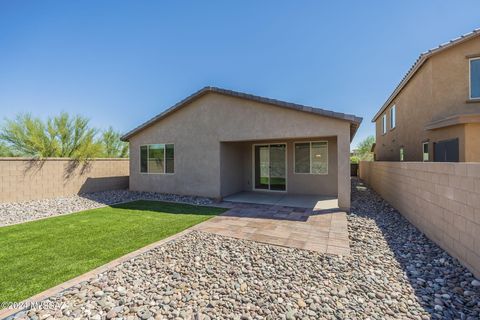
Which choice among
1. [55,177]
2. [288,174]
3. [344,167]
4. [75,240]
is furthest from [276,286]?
[55,177]

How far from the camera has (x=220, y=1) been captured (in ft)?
33.1

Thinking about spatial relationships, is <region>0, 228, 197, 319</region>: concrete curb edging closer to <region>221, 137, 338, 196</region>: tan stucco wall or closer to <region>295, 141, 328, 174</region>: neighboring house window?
<region>221, 137, 338, 196</region>: tan stucco wall

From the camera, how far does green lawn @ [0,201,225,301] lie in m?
3.45

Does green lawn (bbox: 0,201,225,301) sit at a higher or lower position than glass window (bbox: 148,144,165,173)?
lower

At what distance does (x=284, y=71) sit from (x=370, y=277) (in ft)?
47.4

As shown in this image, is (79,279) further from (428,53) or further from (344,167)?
(428,53)

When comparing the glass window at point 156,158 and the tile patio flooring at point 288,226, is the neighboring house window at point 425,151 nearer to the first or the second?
the tile patio flooring at point 288,226

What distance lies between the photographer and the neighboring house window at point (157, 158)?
1107cm

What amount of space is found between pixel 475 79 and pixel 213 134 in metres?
11.5

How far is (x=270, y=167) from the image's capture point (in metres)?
11.6

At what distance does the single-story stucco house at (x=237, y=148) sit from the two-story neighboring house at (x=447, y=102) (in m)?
3.77

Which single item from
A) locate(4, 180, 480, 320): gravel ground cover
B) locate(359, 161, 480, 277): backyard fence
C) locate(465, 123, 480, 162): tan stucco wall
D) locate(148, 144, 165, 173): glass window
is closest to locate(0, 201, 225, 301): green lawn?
locate(4, 180, 480, 320): gravel ground cover

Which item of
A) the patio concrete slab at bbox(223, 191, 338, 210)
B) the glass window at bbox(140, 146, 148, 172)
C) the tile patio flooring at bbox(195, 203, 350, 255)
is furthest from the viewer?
the glass window at bbox(140, 146, 148, 172)

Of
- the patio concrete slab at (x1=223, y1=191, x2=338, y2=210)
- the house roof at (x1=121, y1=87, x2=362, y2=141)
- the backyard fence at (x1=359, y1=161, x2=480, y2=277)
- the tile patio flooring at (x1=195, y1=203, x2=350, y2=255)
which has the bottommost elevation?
the tile patio flooring at (x1=195, y1=203, x2=350, y2=255)
